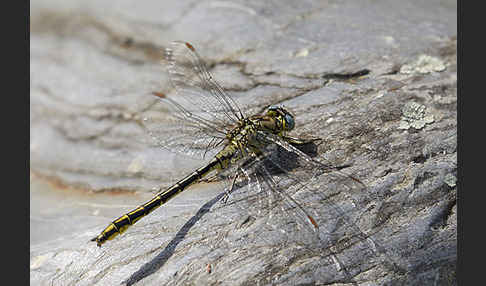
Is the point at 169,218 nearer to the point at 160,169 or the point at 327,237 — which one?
the point at 160,169

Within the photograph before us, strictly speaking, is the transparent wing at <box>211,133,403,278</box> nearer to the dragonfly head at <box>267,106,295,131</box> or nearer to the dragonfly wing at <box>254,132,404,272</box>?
the dragonfly wing at <box>254,132,404,272</box>

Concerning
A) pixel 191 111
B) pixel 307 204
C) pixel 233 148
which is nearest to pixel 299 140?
pixel 233 148

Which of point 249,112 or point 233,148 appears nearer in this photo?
point 233,148

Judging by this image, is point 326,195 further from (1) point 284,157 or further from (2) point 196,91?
(2) point 196,91

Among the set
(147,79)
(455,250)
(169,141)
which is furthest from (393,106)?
(147,79)

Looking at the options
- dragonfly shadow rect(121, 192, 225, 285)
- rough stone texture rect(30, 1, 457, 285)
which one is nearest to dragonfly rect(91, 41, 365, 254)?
rough stone texture rect(30, 1, 457, 285)

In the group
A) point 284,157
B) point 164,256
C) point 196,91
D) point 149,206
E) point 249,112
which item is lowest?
point 164,256

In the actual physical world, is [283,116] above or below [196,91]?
below
